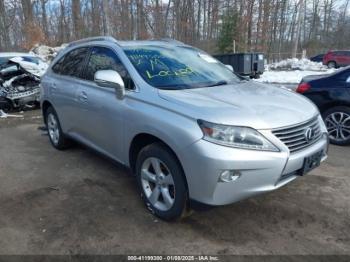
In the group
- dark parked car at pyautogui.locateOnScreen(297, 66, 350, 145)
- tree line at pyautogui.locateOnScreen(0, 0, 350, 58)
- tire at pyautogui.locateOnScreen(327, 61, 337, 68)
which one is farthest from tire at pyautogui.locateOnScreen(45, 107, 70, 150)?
tire at pyautogui.locateOnScreen(327, 61, 337, 68)

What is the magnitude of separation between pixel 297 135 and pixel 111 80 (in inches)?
72.3

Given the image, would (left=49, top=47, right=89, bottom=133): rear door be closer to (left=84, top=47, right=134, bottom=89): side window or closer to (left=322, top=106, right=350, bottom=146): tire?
(left=84, top=47, right=134, bottom=89): side window

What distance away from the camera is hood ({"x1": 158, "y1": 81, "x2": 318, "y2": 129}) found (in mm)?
2723

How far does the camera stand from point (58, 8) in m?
32.7

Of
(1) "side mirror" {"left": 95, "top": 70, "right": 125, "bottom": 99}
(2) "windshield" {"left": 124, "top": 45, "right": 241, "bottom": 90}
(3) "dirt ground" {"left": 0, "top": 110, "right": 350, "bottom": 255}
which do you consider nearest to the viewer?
(3) "dirt ground" {"left": 0, "top": 110, "right": 350, "bottom": 255}

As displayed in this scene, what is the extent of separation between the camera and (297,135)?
2.90m

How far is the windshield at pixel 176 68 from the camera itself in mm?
3439

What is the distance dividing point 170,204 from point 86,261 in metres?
0.87

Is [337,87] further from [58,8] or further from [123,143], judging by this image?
[58,8]

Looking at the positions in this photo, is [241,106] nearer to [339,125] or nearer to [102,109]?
[102,109]

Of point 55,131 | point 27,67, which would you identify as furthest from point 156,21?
point 55,131

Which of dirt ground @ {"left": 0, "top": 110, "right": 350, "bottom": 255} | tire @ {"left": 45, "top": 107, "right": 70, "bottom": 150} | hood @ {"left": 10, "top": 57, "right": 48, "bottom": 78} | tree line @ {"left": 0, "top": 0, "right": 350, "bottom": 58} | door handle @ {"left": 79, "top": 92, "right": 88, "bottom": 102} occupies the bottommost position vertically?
dirt ground @ {"left": 0, "top": 110, "right": 350, "bottom": 255}

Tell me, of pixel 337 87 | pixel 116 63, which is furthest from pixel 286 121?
pixel 337 87

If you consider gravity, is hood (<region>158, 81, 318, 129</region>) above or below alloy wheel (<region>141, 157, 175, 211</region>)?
above
